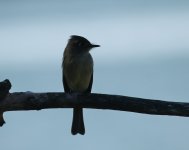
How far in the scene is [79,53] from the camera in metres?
9.53

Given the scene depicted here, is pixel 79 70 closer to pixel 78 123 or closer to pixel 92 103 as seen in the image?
pixel 78 123

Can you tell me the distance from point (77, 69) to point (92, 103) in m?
2.64

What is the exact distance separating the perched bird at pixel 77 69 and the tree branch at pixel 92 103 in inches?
96.0

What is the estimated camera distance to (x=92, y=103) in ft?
22.2

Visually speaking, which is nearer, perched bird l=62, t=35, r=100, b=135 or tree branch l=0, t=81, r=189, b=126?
tree branch l=0, t=81, r=189, b=126

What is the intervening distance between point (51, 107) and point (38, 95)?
0.21m

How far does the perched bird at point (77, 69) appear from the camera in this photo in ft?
30.7

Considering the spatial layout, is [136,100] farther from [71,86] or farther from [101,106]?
[71,86]

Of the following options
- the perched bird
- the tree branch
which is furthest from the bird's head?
the tree branch

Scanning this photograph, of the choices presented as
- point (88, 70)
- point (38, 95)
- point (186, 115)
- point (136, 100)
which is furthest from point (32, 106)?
point (88, 70)

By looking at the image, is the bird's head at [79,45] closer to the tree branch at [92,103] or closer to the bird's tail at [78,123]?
the bird's tail at [78,123]

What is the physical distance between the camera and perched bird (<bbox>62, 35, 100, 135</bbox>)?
369 inches

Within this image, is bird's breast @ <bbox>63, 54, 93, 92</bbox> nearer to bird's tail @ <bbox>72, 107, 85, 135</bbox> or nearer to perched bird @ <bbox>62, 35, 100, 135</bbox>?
perched bird @ <bbox>62, 35, 100, 135</bbox>

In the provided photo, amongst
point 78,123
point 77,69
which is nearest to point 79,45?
point 77,69
